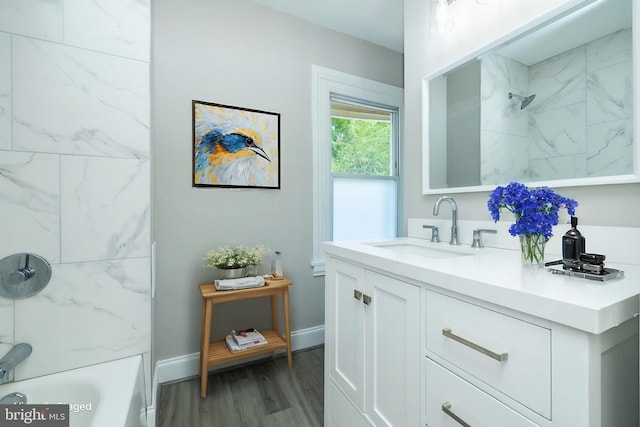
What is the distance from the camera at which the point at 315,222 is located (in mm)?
2365

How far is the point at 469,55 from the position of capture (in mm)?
1429

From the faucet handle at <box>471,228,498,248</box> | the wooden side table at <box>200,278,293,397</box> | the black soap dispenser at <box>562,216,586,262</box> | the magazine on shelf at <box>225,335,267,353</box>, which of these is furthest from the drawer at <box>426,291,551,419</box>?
the magazine on shelf at <box>225,335,267,353</box>

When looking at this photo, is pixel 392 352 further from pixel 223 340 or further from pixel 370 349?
pixel 223 340

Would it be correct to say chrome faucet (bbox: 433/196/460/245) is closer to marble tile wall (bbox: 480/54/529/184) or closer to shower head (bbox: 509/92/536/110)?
marble tile wall (bbox: 480/54/529/184)

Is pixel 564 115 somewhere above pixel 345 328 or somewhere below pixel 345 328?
above

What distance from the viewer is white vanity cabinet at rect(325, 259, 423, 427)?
0.94 m

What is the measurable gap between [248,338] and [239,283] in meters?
0.40

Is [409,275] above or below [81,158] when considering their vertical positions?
below

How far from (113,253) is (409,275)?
48.6 inches

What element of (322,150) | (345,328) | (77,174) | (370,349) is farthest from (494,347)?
(322,150)

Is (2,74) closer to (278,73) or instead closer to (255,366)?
(278,73)

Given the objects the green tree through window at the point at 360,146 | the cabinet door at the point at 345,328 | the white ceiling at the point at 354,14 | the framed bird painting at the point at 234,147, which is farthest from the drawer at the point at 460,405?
the white ceiling at the point at 354,14

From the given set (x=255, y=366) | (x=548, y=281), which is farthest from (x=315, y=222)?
(x=548, y=281)

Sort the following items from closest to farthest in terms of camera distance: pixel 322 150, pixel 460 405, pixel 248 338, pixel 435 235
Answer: pixel 460 405 → pixel 435 235 → pixel 248 338 → pixel 322 150
